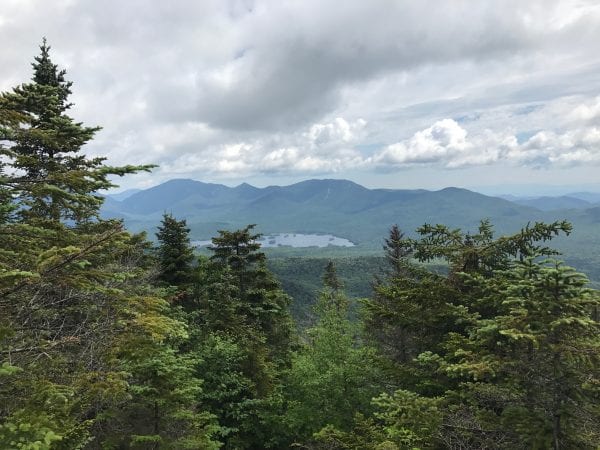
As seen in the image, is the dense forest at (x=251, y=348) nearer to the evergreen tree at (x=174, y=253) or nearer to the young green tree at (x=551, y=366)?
the young green tree at (x=551, y=366)

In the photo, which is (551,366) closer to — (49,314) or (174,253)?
(49,314)

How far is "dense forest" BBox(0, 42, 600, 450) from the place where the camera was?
7016 millimetres

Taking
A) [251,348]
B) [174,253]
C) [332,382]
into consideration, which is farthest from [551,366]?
[174,253]

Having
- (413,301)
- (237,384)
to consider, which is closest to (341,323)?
(237,384)

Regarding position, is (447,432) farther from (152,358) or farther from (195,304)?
(195,304)

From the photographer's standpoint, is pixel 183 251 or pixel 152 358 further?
pixel 183 251

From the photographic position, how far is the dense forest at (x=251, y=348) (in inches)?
276

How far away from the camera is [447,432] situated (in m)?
8.40

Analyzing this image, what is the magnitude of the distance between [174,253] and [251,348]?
28.2ft

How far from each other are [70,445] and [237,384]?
43.1 ft

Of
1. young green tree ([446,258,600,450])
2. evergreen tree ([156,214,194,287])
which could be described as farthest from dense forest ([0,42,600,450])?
evergreen tree ([156,214,194,287])

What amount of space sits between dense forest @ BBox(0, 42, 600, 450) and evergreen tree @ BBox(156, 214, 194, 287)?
3748 millimetres

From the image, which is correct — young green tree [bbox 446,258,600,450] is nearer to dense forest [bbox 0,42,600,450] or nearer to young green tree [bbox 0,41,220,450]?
dense forest [bbox 0,42,600,450]

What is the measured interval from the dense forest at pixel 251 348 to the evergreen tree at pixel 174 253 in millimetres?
3748
